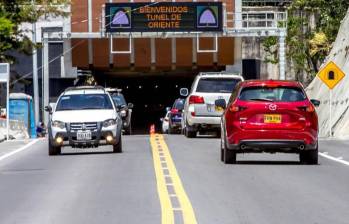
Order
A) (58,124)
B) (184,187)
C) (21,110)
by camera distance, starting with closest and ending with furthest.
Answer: (184,187), (58,124), (21,110)

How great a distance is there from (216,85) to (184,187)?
18.8m

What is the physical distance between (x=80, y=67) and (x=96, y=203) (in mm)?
59860

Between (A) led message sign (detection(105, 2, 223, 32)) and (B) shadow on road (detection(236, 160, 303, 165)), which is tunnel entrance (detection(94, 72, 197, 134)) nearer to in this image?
(A) led message sign (detection(105, 2, 223, 32))

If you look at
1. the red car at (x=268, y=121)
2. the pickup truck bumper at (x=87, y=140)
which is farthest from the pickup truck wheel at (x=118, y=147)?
the red car at (x=268, y=121)

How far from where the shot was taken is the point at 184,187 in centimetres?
1742

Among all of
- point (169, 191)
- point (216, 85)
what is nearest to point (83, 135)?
point (216, 85)

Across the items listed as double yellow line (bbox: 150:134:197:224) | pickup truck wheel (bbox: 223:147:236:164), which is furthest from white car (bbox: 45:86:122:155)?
pickup truck wheel (bbox: 223:147:236:164)

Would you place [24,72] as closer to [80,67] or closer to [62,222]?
[80,67]

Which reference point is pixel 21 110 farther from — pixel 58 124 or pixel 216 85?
pixel 58 124

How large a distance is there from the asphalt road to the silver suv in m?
8.85

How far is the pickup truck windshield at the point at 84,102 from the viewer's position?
2859 centimetres

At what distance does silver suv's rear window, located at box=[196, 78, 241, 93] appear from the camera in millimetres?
35969

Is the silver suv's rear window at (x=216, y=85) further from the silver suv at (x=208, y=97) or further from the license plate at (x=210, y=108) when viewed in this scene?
the license plate at (x=210, y=108)

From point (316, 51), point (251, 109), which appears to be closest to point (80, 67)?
point (316, 51)
